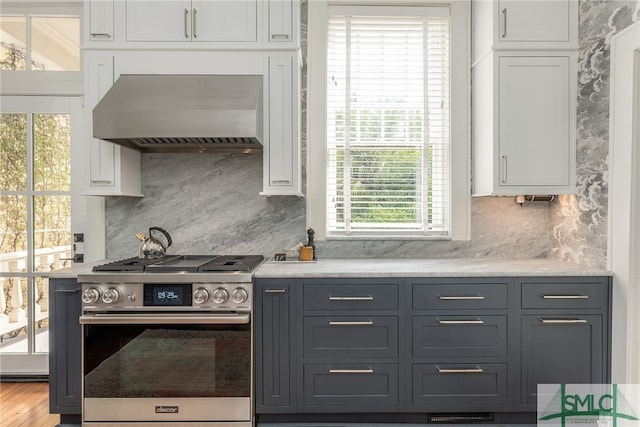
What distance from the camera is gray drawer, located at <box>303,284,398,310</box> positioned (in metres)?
2.30

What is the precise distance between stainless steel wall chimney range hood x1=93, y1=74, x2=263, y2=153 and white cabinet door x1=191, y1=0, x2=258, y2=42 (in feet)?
1.07

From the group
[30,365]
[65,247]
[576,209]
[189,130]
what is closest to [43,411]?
[30,365]

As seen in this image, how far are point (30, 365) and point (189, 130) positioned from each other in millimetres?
2184

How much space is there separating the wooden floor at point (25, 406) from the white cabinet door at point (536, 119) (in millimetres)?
3327

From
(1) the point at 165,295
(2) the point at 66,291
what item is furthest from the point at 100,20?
(1) the point at 165,295

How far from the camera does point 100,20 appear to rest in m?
2.54

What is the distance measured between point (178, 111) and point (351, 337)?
1.67m

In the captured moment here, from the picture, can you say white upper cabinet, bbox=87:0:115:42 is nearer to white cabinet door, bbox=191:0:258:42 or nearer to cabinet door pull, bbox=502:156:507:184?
white cabinet door, bbox=191:0:258:42

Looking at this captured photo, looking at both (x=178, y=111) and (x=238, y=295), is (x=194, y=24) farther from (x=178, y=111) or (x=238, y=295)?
(x=238, y=295)

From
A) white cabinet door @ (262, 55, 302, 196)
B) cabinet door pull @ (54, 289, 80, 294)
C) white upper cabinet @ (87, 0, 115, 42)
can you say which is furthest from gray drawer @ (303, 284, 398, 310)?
white upper cabinet @ (87, 0, 115, 42)

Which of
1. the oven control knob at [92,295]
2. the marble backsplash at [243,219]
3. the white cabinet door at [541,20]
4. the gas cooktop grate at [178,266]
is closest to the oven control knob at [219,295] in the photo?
the gas cooktop grate at [178,266]

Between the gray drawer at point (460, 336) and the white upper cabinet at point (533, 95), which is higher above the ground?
the white upper cabinet at point (533, 95)

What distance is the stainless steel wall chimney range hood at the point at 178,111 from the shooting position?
2.32m

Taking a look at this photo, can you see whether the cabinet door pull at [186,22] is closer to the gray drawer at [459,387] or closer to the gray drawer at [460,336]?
the gray drawer at [460,336]
